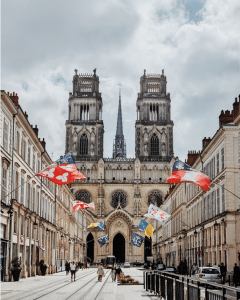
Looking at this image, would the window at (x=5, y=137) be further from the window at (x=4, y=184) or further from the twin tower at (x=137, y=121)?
the twin tower at (x=137, y=121)

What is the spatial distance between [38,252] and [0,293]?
2210 centimetres

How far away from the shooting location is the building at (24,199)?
1199 inches

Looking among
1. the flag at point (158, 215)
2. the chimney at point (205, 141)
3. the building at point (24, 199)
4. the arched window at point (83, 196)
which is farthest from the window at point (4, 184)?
the arched window at point (83, 196)

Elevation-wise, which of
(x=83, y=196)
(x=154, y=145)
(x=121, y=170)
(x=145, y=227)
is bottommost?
(x=145, y=227)

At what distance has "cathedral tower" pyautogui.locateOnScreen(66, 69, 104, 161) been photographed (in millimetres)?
102500

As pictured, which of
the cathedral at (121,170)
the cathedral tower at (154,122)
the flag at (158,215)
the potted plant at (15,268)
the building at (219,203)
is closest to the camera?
the potted plant at (15,268)

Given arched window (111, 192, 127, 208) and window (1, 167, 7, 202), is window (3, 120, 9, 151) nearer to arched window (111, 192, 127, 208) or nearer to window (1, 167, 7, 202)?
window (1, 167, 7, 202)

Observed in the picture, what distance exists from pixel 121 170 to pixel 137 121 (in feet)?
36.9

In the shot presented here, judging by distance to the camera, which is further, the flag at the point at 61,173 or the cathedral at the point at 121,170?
the cathedral at the point at 121,170

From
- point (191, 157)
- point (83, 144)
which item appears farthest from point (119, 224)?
point (191, 157)

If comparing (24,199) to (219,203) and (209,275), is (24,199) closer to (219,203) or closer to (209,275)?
(219,203)

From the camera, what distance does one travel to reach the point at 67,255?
67.4 meters

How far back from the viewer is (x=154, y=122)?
104 meters

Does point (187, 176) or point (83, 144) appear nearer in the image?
point (187, 176)
